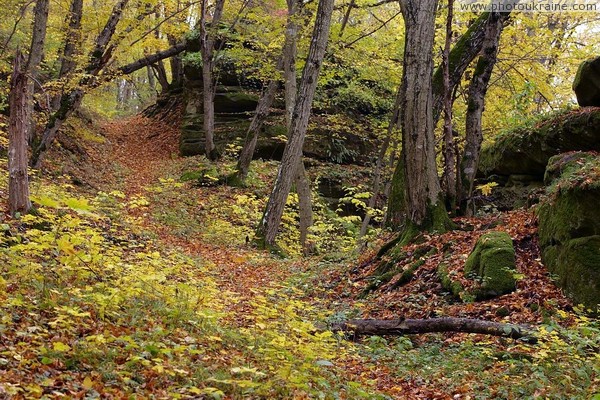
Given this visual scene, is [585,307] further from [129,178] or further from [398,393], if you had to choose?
[129,178]

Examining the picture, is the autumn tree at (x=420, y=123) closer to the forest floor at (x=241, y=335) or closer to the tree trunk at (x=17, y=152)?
the forest floor at (x=241, y=335)

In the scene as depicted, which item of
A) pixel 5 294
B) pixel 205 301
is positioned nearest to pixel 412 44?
pixel 205 301

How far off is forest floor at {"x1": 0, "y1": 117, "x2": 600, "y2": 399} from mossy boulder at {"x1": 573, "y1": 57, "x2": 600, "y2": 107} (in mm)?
2681

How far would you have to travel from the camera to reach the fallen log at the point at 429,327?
5980 millimetres

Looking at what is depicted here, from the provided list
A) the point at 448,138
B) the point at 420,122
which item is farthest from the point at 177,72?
the point at 420,122

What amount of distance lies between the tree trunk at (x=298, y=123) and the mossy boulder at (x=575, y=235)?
19.1ft

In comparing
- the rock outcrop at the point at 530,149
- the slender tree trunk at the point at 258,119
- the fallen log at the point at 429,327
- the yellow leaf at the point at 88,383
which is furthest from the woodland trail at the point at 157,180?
the rock outcrop at the point at 530,149

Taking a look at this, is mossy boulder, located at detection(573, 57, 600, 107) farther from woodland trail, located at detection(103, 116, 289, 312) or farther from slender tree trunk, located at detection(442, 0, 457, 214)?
woodland trail, located at detection(103, 116, 289, 312)

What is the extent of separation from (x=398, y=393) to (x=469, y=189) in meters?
6.94

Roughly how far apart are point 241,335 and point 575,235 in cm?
467

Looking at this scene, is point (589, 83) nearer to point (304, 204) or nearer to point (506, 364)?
point (506, 364)

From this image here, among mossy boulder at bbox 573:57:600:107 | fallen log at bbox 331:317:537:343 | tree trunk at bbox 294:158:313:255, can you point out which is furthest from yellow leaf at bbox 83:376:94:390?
tree trunk at bbox 294:158:313:255

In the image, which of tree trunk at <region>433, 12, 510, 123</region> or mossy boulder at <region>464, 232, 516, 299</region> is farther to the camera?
tree trunk at <region>433, 12, 510, 123</region>

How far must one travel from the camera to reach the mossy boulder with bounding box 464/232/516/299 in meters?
7.57
